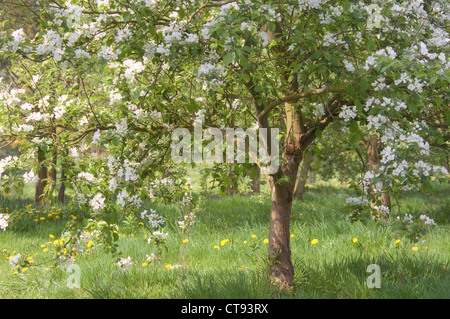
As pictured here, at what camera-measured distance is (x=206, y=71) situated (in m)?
2.99

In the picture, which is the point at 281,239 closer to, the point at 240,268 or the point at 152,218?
the point at 240,268

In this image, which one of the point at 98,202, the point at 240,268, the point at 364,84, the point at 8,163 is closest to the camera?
the point at 364,84

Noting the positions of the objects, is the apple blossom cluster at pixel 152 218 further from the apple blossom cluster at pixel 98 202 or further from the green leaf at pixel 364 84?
the green leaf at pixel 364 84

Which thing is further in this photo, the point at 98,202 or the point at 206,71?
the point at 98,202

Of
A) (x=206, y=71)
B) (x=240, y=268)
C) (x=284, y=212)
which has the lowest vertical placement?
(x=240, y=268)

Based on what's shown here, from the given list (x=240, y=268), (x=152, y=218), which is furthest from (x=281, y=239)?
(x=152, y=218)

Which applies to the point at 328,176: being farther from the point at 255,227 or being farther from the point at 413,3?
the point at 413,3

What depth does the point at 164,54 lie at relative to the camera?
3.11 meters

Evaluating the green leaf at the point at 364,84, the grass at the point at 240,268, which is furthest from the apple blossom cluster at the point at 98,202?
the green leaf at the point at 364,84

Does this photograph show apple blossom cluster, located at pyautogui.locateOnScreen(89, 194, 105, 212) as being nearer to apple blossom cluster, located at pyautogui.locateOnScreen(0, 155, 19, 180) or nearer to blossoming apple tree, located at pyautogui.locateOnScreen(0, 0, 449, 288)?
blossoming apple tree, located at pyautogui.locateOnScreen(0, 0, 449, 288)

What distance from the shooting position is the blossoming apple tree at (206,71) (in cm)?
286

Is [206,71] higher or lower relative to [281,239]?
higher

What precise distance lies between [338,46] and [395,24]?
1.78 feet
